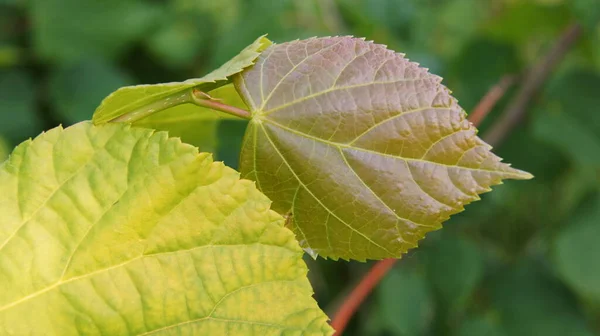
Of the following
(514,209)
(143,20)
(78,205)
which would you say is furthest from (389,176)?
(514,209)

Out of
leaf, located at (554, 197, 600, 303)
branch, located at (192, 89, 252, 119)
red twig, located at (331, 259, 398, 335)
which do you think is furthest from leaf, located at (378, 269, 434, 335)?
branch, located at (192, 89, 252, 119)

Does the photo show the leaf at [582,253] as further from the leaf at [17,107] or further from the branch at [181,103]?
the leaf at [17,107]

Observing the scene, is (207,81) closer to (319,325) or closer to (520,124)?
(319,325)

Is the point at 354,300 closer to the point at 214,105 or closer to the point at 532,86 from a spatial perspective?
the point at 214,105

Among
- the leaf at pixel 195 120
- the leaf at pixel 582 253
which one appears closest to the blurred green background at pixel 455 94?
the leaf at pixel 582 253

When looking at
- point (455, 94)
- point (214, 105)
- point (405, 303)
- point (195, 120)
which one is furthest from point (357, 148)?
point (455, 94)

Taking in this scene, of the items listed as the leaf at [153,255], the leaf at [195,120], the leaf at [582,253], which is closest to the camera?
the leaf at [153,255]

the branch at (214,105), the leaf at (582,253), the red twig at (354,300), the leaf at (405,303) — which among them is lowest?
the leaf at (582,253)

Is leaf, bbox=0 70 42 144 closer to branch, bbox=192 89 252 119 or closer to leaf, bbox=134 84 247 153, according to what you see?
leaf, bbox=134 84 247 153
